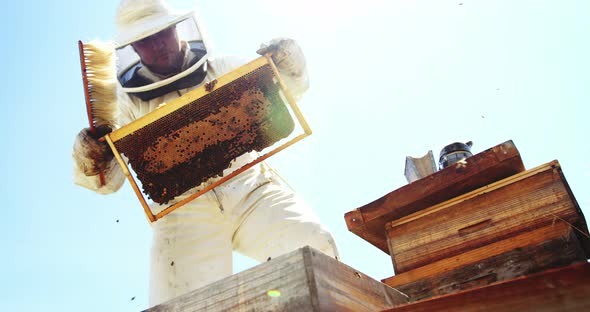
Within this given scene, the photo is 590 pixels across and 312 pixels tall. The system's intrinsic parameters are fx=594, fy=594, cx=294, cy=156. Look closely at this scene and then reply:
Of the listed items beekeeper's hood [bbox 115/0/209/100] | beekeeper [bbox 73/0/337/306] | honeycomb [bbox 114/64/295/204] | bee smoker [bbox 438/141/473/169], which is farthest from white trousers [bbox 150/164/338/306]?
beekeeper's hood [bbox 115/0/209/100]

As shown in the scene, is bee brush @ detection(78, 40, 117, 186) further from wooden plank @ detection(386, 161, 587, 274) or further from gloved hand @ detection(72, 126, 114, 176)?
wooden plank @ detection(386, 161, 587, 274)

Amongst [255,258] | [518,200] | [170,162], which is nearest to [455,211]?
[518,200]

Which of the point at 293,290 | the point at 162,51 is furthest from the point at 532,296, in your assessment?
the point at 162,51

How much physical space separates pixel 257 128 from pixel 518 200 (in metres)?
1.41

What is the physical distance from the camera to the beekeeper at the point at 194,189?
2.83 m

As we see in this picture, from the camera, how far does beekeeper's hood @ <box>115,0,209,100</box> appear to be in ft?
10.9

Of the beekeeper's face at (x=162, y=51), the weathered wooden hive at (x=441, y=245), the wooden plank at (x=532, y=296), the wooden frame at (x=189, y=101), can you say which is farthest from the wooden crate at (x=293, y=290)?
the beekeeper's face at (x=162, y=51)

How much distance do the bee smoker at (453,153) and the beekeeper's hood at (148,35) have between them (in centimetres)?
147

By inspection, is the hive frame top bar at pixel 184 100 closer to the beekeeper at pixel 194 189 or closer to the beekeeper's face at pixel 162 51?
the beekeeper at pixel 194 189

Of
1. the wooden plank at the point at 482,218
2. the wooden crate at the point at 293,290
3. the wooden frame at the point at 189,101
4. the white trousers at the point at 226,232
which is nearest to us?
the wooden crate at the point at 293,290

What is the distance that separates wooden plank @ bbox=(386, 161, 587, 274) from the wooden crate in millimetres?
724

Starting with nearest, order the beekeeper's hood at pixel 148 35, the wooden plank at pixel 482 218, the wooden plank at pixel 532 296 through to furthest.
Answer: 1. the wooden plank at pixel 532 296
2. the wooden plank at pixel 482 218
3. the beekeeper's hood at pixel 148 35

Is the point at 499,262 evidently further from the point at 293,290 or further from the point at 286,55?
the point at 286,55

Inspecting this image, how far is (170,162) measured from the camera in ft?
10.1
